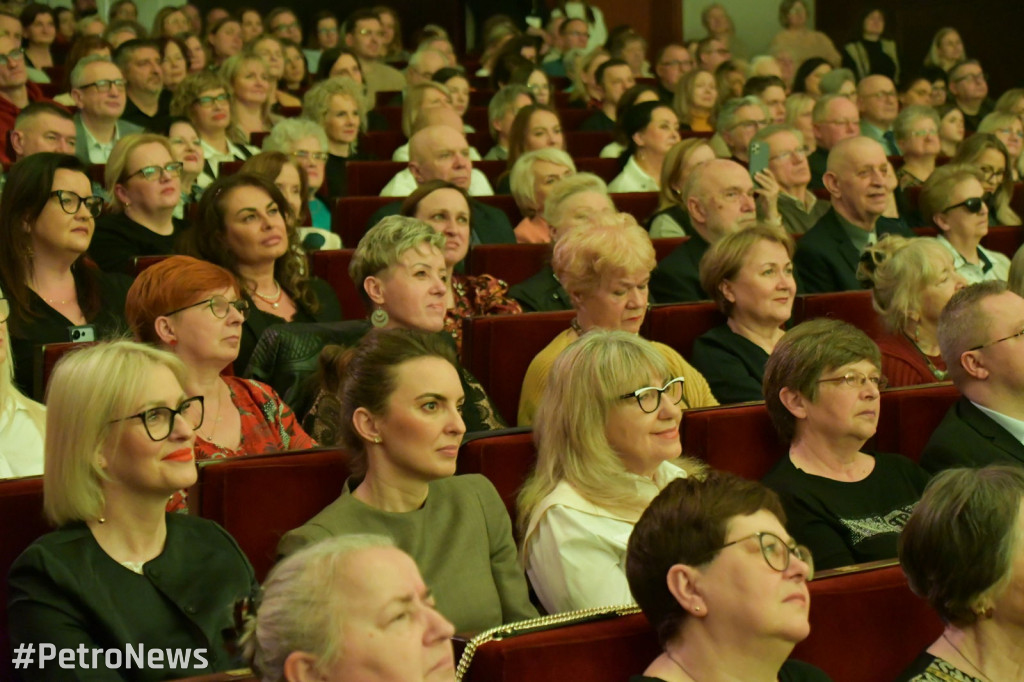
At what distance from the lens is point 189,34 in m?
3.94

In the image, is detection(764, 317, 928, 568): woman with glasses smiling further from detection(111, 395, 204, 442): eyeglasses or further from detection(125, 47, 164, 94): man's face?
detection(125, 47, 164, 94): man's face

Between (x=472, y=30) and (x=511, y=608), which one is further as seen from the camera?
(x=472, y=30)

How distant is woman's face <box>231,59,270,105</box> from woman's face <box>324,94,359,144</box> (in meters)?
0.29

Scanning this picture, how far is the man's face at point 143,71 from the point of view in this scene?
3338 millimetres

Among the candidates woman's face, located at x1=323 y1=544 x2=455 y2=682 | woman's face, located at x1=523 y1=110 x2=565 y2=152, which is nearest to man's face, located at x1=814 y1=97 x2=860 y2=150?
woman's face, located at x1=523 y1=110 x2=565 y2=152

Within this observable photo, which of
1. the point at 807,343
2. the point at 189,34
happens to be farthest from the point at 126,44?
the point at 807,343

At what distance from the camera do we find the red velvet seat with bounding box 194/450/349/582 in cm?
134

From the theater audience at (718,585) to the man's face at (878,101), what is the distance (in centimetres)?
307

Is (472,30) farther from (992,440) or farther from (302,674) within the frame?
(302,674)

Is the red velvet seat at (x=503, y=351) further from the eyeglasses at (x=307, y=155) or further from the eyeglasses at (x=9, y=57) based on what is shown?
the eyeglasses at (x=9, y=57)

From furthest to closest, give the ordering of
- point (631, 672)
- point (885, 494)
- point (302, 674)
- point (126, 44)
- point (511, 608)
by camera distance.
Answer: point (126, 44)
point (885, 494)
point (511, 608)
point (631, 672)
point (302, 674)

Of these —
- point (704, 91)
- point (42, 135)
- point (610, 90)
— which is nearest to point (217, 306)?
point (42, 135)

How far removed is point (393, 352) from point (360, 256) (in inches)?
21.5

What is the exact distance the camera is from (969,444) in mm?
1607
